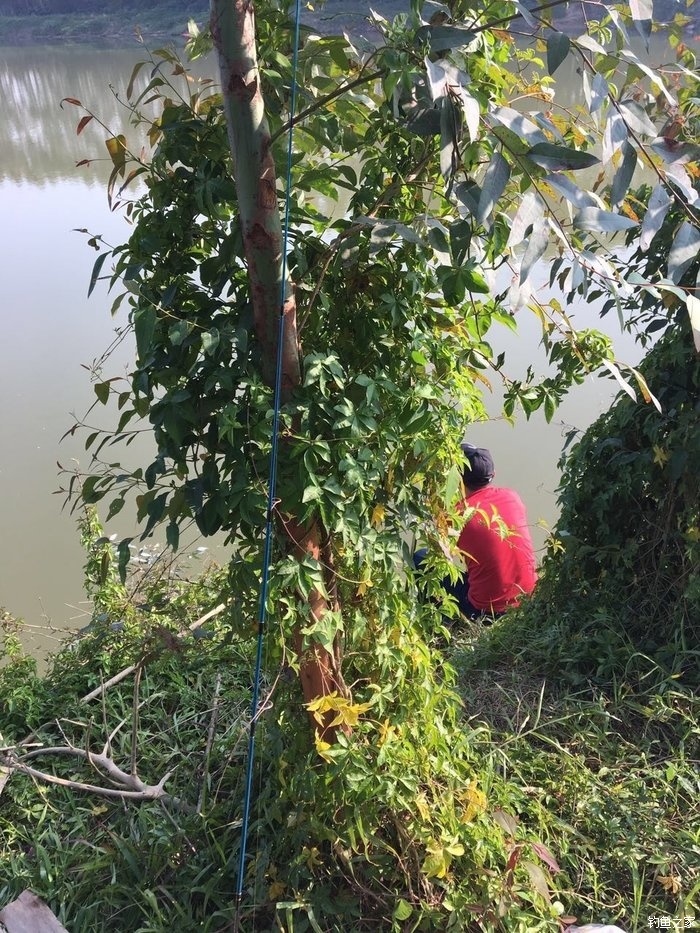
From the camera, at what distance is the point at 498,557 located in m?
2.77

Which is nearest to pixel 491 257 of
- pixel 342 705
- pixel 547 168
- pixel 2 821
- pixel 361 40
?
pixel 547 168

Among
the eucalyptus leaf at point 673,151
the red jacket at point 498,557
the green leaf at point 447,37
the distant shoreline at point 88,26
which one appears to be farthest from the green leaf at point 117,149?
the distant shoreline at point 88,26

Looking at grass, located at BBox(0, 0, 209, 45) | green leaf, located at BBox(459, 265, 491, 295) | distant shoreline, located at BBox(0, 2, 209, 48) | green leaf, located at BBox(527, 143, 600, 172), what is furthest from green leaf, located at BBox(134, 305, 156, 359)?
distant shoreline, located at BBox(0, 2, 209, 48)

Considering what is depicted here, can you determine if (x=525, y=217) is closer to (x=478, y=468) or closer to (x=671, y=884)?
(x=671, y=884)

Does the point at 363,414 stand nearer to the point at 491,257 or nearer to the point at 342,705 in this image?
the point at 491,257

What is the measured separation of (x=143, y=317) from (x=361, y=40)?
55 centimetres

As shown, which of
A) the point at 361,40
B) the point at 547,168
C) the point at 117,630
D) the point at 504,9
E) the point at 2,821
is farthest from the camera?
the point at 117,630

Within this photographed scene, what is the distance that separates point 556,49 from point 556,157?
0.10 metres

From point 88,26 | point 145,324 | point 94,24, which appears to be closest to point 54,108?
point 94,24

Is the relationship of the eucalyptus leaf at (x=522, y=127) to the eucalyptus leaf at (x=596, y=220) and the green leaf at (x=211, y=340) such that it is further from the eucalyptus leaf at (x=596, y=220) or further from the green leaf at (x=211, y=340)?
the green leaf at (x=211, y=340)

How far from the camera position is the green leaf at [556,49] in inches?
30.9

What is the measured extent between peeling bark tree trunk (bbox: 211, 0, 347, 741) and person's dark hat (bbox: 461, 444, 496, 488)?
1520mm

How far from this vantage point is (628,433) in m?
2.15

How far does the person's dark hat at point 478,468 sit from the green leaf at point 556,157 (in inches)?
72.7
